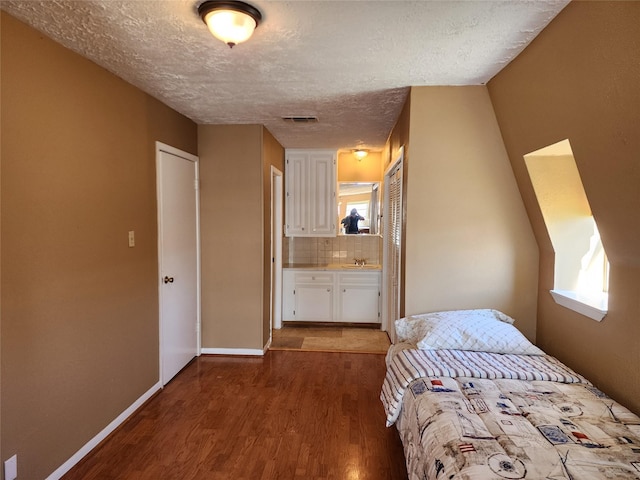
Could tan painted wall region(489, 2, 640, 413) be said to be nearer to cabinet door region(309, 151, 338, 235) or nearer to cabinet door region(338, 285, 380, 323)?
cabinet door region(338, 285, 380, 323)

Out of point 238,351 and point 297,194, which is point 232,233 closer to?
point 238,351

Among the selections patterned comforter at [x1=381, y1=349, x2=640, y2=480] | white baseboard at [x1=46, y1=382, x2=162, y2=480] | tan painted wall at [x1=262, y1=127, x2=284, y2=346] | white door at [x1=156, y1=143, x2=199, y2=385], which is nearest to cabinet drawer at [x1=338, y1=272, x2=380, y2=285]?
tan painted wall at [x1=262, y1=127, x2=284, y2=346]

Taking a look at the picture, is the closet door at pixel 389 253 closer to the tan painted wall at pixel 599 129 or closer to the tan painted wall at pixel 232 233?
the tan painted wall at pixel 232 233

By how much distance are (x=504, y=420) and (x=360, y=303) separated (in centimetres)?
343

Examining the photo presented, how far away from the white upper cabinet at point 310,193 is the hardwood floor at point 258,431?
206 cm

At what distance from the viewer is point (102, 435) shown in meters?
Answer: 2.45

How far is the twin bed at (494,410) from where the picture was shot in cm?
134

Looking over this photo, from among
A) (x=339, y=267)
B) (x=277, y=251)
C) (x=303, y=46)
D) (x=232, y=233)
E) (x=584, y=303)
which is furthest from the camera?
(x=339, y=267)

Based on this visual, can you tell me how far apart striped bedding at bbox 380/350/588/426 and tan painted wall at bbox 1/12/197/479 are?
179 centimetres

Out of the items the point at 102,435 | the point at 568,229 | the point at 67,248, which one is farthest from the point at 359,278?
the point at 67,248

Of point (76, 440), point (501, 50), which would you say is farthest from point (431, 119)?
point (76, 440)

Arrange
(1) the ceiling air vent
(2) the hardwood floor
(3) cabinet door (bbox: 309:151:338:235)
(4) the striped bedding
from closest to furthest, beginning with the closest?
(4) the striped bedding → (2) the hardwood floor → (1) the ceiling air vent → (3) cabinet door (bbox: 309:151:338:235)

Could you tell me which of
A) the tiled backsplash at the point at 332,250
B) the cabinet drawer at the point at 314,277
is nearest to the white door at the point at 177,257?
the cabinet drawer at the point at 314,277

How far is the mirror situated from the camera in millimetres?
5379
